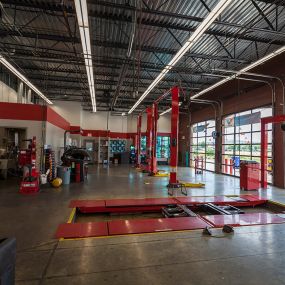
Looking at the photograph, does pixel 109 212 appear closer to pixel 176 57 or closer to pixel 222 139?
pixel 176 57

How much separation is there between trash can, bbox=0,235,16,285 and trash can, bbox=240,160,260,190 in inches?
297

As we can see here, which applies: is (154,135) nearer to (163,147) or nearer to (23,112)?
(23,112)

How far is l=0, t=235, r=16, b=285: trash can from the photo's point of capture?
4.41 feet

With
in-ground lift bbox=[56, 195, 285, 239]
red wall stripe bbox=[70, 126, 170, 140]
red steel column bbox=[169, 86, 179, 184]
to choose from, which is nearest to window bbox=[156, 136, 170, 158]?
red wall stripe bbox=[70, 126, 170, 140]

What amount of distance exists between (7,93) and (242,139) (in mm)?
12260

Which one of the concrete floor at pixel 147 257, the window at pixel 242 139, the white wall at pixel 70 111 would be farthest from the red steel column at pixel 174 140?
the white wall at pixel 70 111

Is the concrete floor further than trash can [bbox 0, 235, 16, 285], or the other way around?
the concrete floor

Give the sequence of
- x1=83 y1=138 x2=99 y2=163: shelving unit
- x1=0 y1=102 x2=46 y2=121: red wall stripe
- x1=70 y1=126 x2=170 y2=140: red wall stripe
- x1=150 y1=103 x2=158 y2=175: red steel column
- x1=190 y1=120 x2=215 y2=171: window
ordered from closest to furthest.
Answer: x1=0 y1=102 x2=46 y2=121: red wall stripe
x1=150 y1=103 x2=158 y2=175: red steel column
x1=190 y1=120 x2=215 y2=171: window
x1=70 y1=126 x2=170 y2=140: red wall stripe
x1=83 y1=138 x2=99 y2=163: shelving unit

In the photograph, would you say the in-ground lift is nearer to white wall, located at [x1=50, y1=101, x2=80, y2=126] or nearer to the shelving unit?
white wall, located at [x1=50, y1=101, x2=80, y2=126]

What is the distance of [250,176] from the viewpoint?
25.0 ft

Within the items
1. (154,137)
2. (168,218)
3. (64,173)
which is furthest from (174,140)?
(64,173)

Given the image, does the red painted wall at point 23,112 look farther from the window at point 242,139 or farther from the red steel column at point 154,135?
the window at point 242,139

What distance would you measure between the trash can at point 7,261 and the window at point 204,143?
13.3 meters

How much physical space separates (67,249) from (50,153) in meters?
6.09
